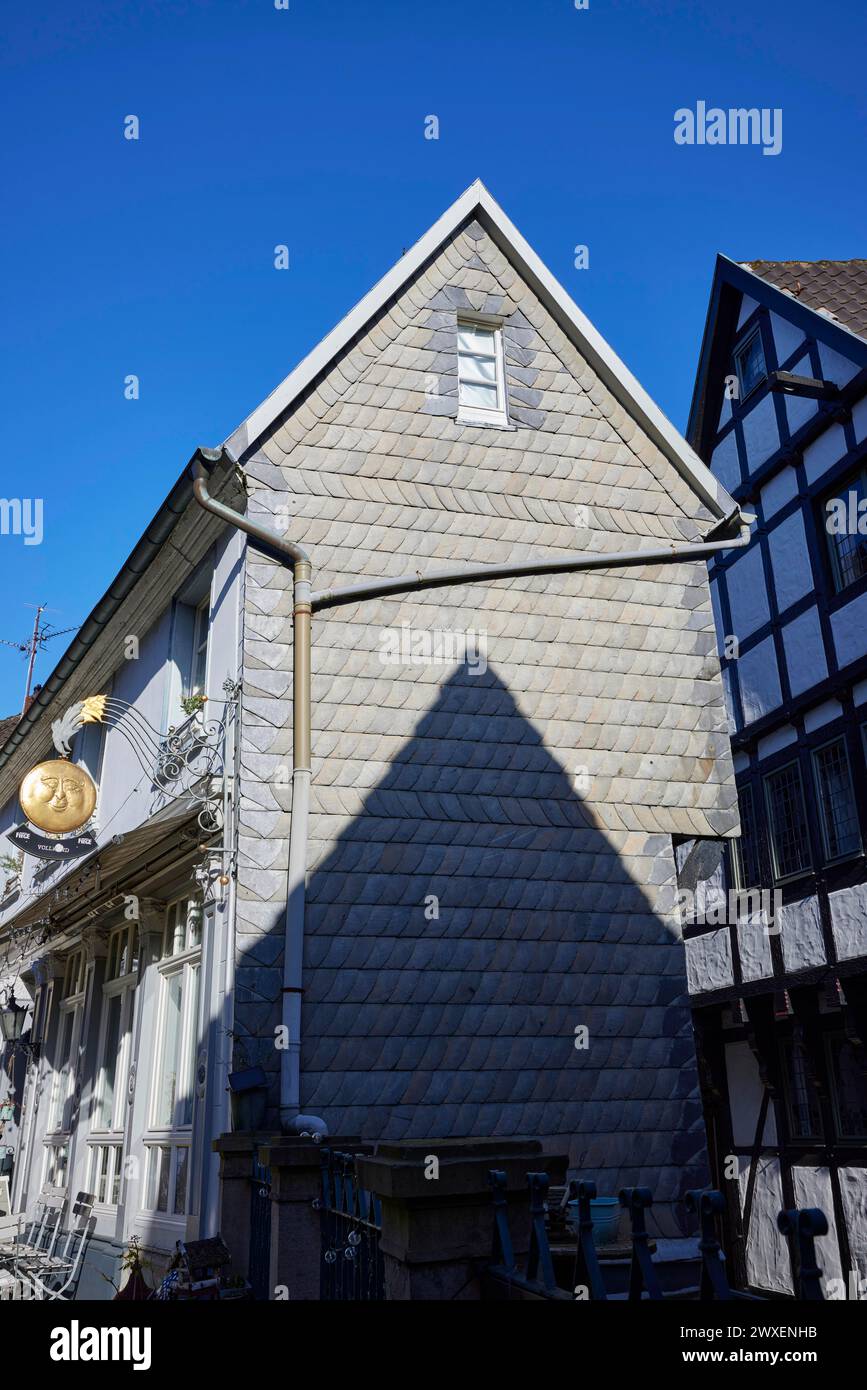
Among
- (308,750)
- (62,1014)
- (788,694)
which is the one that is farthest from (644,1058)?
(62,1014)

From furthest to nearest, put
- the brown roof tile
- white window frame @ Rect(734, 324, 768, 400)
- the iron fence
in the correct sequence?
white window frame @ Rect(734, 324, 768, 400)
the brown roof tile
the iron fence

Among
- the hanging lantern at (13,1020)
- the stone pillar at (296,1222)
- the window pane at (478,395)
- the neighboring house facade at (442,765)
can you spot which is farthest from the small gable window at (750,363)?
the stone pillar at (296,1222)

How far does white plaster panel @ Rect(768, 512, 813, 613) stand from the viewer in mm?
14703

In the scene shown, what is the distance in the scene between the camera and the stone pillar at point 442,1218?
3850 millimetres

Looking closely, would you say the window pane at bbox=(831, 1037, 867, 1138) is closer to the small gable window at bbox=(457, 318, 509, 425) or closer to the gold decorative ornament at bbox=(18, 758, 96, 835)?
the small gable window at bbox=(457, 318, 509, 425)

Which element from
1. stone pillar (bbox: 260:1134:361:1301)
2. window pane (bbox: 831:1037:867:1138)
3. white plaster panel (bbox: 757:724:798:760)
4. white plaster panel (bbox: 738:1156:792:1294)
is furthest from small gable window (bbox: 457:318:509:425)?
white plaster panel (bbox: 738:1156:792:1294)

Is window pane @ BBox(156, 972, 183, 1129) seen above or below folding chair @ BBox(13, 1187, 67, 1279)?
above

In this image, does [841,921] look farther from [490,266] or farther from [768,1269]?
[490,266]

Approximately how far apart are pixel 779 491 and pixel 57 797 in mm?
10253

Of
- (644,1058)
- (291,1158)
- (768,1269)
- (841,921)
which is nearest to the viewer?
(291,1158)

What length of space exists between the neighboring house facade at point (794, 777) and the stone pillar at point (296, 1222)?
8.65 m

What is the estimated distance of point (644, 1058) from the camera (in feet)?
29.6

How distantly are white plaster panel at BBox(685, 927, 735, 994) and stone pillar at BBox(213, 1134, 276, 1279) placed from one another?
29.6 ft

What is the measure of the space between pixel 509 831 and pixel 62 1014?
8.39m
